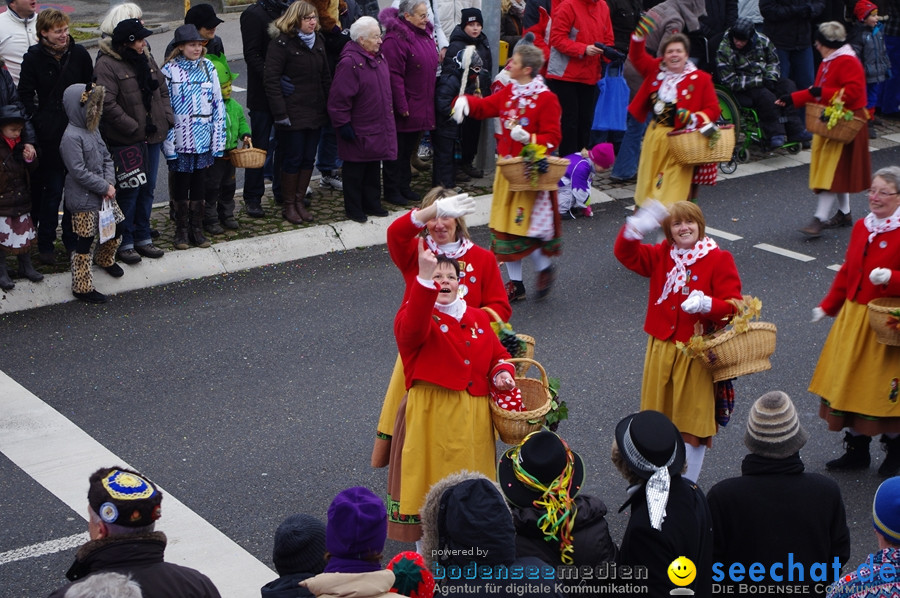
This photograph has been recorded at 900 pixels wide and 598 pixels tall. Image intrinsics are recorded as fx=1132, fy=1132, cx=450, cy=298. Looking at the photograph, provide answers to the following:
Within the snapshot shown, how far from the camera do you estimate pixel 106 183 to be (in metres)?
9.00

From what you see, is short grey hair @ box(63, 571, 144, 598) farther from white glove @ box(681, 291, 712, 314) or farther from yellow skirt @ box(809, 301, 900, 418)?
yellow skirt @ box(809, 301, 900, 418)

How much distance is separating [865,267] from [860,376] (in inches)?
26.1

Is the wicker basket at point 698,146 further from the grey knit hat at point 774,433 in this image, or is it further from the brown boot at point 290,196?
the grey knit hat at point 774,433

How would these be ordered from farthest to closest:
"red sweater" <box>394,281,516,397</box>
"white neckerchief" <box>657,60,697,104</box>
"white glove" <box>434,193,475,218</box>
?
"white neckerchief" <box>657,60,697,104</box>, "white glove" <box>434,193,475,218</box>, "red sweater" <box>394,281,516,397</box>

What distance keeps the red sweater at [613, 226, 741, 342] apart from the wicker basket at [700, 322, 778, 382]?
186mm

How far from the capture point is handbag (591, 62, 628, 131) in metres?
12.6

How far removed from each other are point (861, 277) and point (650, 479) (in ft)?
9.63

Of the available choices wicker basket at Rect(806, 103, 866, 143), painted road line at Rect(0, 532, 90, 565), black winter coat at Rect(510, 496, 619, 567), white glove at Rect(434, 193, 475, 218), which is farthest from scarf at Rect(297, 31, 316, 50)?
black winter coat at Rect(510, 496, 619, 567)

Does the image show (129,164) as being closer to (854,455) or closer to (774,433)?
(854,455)

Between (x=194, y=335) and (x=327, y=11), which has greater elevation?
(x=327, y=11)

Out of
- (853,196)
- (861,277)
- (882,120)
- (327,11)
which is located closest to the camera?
(861,277)

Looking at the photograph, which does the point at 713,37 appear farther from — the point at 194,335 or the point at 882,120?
the point at 194,335

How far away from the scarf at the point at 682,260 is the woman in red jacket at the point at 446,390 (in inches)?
46.3

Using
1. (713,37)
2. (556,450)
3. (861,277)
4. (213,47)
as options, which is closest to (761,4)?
(713,37)
